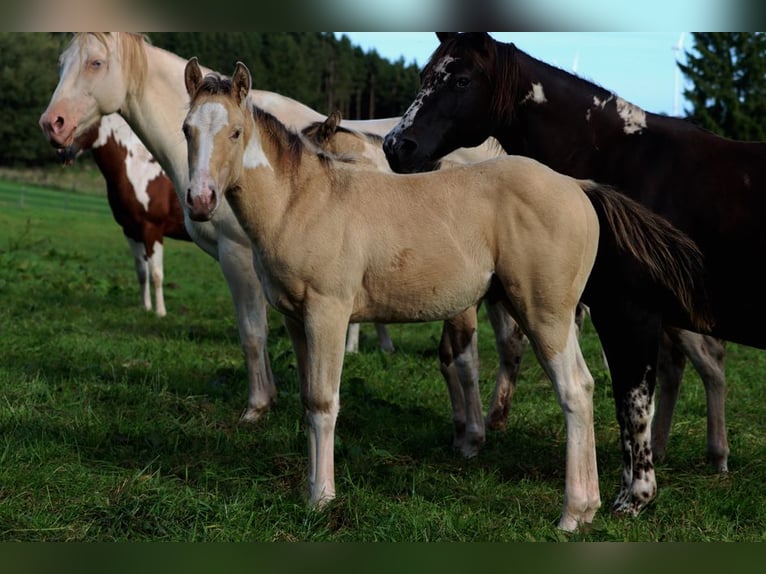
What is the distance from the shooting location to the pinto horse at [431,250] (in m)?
3.94

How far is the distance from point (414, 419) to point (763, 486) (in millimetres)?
2305

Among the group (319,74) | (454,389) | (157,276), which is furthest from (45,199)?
(454,389)

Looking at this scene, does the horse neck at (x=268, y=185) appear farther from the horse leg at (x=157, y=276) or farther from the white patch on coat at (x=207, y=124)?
the horse leg at (x=157, y=276)

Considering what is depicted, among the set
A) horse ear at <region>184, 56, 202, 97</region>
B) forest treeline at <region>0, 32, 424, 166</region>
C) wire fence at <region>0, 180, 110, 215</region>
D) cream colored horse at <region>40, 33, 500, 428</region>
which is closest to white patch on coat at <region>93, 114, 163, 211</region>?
cream colored horse at <region>40, 33, 500, 428</region>

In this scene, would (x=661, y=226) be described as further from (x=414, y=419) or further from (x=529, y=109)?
(x=414, y=419)

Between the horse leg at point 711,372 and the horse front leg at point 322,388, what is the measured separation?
2.55m

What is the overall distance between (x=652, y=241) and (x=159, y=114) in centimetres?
364

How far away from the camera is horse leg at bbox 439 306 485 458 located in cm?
523

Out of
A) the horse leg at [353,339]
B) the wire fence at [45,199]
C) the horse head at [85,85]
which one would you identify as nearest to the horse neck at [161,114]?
the horse head at [85,85]

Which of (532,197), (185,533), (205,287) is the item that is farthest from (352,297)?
(205,287)

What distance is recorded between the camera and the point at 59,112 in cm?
534

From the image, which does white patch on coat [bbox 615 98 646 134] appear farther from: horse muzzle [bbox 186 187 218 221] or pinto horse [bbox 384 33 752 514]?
horse muzzle [bbox 186 187 218 221]

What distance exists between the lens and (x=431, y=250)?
403 cm

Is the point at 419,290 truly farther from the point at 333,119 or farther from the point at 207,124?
the point at 333,119
